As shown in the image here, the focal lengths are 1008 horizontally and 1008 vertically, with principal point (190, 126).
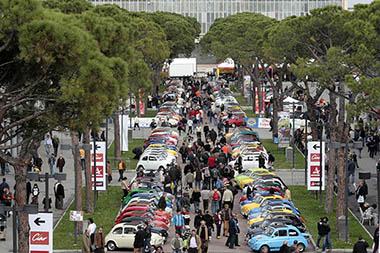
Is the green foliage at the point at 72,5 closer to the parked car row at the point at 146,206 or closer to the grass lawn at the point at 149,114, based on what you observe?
the parked car row at the point at 146,206

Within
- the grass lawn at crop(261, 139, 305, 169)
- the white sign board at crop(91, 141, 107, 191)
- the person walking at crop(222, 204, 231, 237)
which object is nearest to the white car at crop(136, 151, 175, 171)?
the grass lawn at crop(261, 139, 305, 169)

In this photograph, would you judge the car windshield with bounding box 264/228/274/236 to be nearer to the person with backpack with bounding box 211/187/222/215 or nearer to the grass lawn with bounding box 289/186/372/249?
the grass lawn with bounding box 289/186/372/249

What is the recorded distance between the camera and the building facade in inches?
6816

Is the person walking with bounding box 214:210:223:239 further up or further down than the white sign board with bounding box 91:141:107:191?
further down

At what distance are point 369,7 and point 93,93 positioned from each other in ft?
50.7

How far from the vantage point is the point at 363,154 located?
192ft

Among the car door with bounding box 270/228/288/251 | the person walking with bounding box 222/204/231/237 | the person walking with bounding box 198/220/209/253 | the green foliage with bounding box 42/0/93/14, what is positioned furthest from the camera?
the green foliage with bounding box 42/0/93/14

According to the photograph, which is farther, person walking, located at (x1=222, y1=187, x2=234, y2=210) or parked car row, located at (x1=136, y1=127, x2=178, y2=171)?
parked car row, located at (x1=136, y1=127, x2=178, y2=171)

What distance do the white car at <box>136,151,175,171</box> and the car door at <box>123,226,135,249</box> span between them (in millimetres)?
14241

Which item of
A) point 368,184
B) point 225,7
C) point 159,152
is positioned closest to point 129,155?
point 159,152

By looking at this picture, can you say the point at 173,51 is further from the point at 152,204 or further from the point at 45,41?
the point at 45,41

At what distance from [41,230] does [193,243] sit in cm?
576

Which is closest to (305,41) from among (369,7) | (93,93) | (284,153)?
(369,7)

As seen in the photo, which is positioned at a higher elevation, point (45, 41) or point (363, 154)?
point (45, 41)
